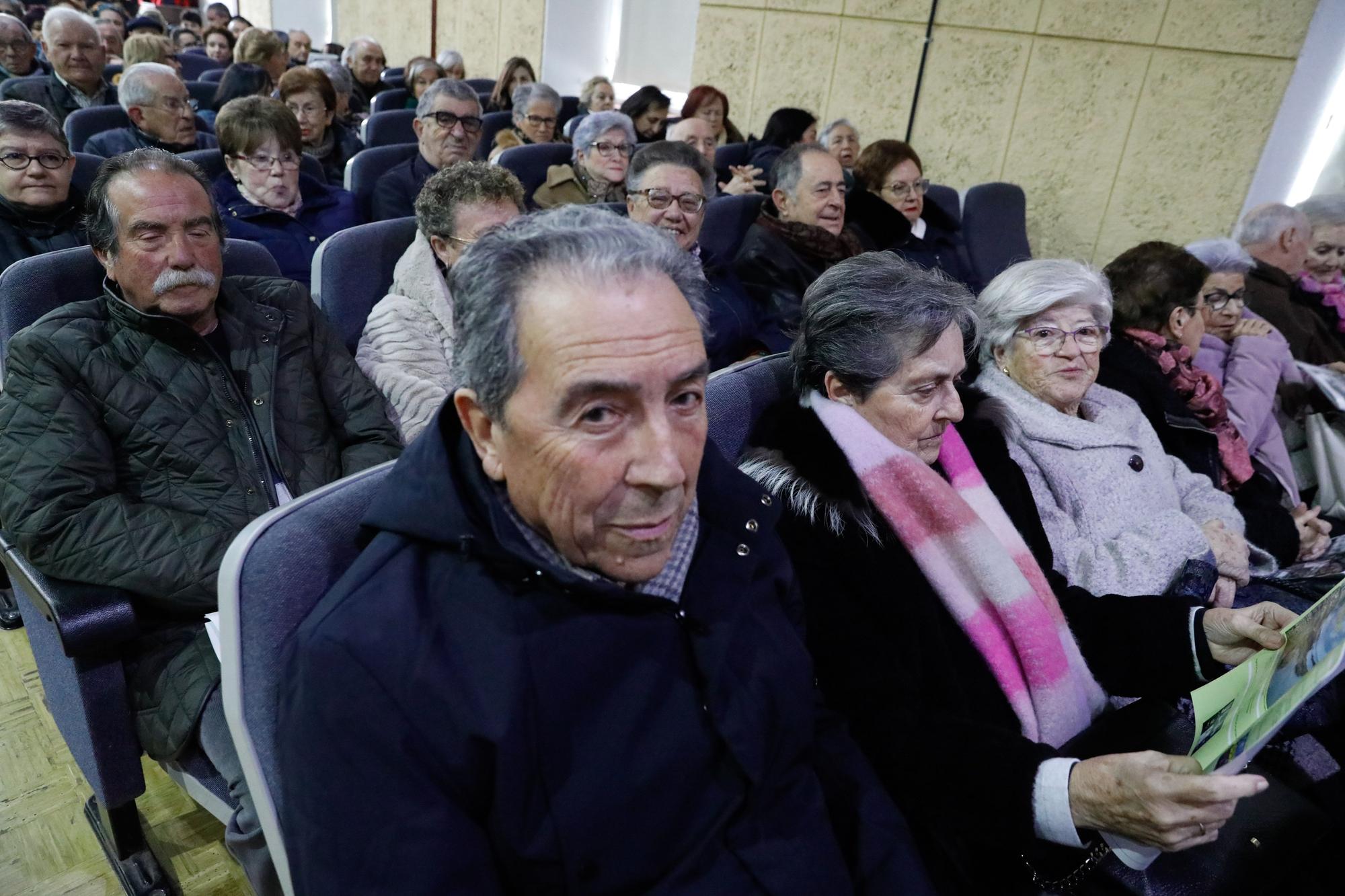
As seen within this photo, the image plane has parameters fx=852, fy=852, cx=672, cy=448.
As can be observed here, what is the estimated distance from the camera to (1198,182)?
4.67 metres

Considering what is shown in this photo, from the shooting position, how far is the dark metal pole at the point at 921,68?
215 inches

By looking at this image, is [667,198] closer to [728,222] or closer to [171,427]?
[728,222]

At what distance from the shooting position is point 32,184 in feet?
7.68

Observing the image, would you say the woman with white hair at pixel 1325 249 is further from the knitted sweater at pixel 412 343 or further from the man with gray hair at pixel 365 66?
the man with gray hair at pixel 365 66

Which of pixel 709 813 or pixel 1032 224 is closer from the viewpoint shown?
pixel 709 813

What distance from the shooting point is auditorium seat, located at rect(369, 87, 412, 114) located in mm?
6344

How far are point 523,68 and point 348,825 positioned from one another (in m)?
6.41

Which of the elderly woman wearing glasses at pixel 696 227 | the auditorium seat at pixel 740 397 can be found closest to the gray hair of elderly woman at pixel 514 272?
the auditorium seat at pixel 740 397

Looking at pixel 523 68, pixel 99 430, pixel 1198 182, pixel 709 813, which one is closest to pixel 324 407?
pixel 99 430

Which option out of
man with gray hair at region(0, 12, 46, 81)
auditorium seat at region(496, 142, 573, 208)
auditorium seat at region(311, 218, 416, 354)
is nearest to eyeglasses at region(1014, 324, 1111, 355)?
auditorium seat at region(311, 218, 416, 354)

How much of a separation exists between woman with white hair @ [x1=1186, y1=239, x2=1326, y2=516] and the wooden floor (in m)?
2.83

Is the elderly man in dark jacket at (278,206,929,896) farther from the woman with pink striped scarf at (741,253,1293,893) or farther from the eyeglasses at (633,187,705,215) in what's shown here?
the eyeglasses at (633,187,705,215)

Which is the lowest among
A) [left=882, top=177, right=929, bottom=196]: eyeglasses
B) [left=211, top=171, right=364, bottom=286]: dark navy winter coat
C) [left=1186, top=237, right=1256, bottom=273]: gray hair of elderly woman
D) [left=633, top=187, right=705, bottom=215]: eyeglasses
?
[left=211, top=171, right=364, bottom=286]: dark navy winter coat

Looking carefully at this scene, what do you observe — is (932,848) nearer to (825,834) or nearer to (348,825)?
(825,834)
